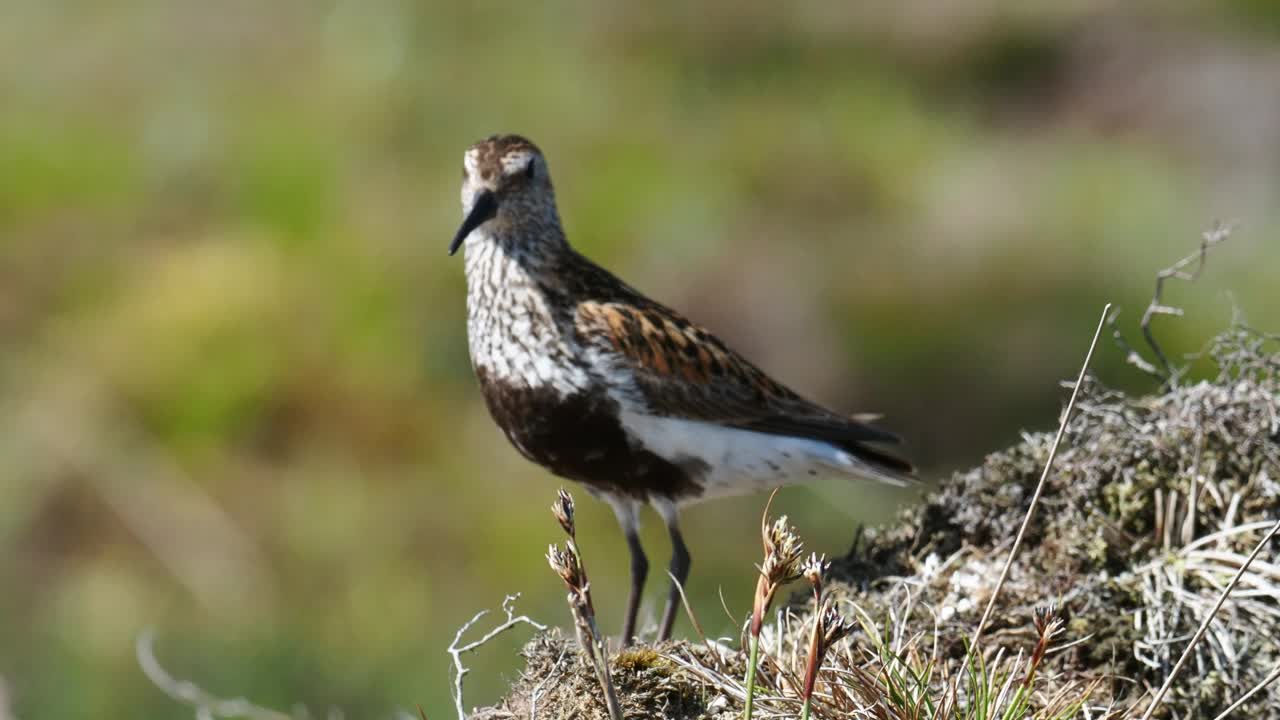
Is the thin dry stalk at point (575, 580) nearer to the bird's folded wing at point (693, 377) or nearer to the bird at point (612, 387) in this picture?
the bird at point (612, 387)

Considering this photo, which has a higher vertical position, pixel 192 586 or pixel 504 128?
pixel 504 128

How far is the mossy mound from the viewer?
4215mm

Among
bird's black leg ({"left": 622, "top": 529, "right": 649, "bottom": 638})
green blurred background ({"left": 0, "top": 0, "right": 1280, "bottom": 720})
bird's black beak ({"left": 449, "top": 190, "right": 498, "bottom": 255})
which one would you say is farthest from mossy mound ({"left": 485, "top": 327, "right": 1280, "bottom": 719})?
green blurred background ({"left": 0, "top": 0, "right": 1280, "bottom": 720})

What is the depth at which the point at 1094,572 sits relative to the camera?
4.74 m

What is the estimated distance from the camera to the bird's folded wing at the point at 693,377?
21.0ft

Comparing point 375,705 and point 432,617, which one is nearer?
point 375,705

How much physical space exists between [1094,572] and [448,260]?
8.67 m

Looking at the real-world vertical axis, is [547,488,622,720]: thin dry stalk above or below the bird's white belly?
above

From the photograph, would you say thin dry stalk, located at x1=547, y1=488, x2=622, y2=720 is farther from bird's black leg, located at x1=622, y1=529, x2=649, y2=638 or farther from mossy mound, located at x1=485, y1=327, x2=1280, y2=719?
bird's black leg, located at x1=622, y1=529, x2=649, y2=638

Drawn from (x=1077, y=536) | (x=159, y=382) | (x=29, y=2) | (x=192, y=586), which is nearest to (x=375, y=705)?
(x=192, y=586)

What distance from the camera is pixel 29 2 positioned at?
722 inches

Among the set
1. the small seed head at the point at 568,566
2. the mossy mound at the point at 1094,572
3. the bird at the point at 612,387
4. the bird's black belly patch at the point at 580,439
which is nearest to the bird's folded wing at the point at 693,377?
the bird at the point at 612,387

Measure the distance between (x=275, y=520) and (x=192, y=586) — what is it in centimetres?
74

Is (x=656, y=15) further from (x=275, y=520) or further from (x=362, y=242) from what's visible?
(x=275, y=520)
